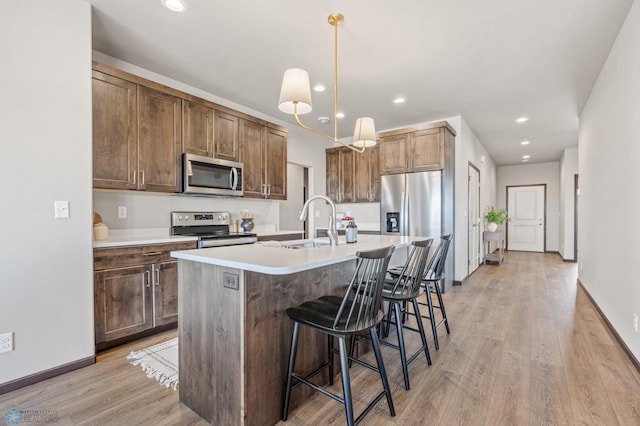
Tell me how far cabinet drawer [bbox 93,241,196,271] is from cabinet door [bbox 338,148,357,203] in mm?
3413

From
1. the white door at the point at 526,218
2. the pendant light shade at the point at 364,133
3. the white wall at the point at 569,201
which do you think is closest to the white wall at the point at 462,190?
the pendant light shade at the point at 364,133

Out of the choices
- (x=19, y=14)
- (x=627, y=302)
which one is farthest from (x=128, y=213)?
(x=627, y=302)

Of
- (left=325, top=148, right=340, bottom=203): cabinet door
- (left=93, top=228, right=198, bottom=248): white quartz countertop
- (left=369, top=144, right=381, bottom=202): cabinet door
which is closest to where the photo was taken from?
(left=93, top=228, right=198, bottom=248): white quartz countertop

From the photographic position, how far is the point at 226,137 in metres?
3.74

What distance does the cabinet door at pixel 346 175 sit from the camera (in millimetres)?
5781

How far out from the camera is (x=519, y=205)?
30.6ft

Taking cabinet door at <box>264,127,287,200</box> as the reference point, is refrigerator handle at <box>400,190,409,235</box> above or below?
below

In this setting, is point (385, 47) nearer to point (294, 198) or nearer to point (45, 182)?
point (45, 182)

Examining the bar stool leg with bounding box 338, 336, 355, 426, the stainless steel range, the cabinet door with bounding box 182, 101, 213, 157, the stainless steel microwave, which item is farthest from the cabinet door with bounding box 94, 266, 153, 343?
the bar stool leg with bounding box 338, 336, 355, 426

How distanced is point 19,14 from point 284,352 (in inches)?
107

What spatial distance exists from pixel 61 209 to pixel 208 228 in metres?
1.74

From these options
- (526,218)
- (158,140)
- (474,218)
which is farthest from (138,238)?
(526,218)

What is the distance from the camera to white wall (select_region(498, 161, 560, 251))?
348 inches

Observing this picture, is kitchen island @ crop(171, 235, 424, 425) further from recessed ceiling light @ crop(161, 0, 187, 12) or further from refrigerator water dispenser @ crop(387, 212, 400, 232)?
refrigerator water dispenser @ crop(387, 212, 400, 232)
